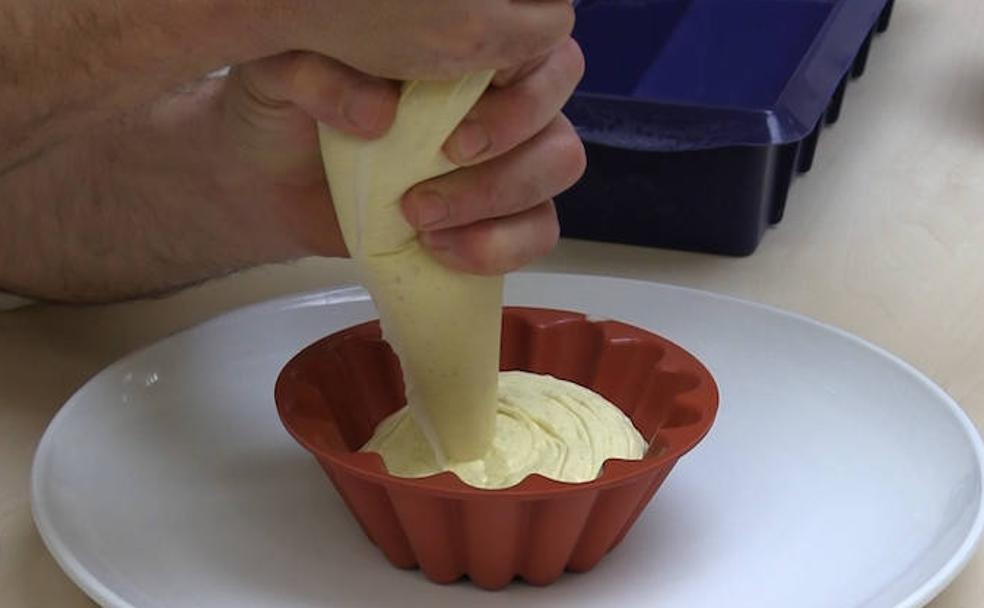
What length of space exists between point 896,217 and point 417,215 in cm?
56

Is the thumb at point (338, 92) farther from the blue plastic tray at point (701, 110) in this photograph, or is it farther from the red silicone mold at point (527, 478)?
the blue plastic tray at point (701, 110)

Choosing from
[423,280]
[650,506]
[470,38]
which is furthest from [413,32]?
[650,506]

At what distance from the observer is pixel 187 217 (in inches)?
34.0

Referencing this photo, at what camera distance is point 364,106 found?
1.77 ft

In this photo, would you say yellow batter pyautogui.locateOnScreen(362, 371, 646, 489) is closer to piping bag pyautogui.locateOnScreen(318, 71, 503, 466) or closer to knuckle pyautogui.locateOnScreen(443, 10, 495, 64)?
piping bag pyautogui.locateOnScreen(318, 71, 503, 466)

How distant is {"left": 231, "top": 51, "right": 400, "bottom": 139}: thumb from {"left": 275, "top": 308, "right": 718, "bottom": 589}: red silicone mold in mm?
148

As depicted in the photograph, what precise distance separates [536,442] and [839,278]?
0.38 meters

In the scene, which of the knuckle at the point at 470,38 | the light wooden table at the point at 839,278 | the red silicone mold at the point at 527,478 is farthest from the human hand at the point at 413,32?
the light wooden table at the point at 839,278

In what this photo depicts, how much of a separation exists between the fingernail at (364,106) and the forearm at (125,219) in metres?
0.30

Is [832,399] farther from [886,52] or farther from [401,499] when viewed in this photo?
[886,52]

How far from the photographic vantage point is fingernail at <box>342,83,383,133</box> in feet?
1.77

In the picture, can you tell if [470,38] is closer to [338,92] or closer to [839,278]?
[338,92]

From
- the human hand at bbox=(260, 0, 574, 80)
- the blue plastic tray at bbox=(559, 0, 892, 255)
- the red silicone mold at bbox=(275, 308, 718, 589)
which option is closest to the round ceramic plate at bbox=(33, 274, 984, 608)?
the red silicone mold at bbox=(275, 308, 718, 589)

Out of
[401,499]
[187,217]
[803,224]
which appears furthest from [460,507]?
[803,224]
